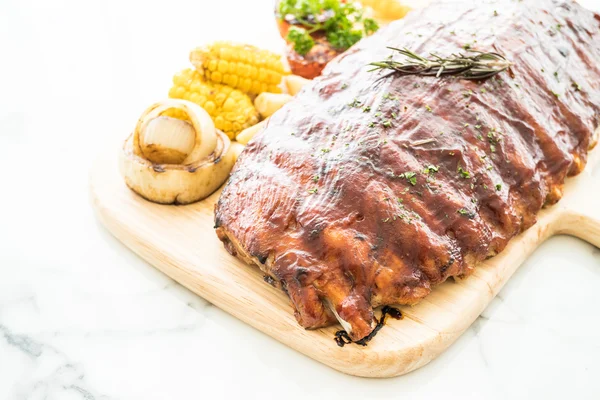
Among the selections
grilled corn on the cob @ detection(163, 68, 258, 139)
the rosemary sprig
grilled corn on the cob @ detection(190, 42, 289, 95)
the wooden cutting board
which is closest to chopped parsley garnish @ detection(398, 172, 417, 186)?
the wooden cutting board

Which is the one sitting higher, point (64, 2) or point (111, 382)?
point (64, 2)

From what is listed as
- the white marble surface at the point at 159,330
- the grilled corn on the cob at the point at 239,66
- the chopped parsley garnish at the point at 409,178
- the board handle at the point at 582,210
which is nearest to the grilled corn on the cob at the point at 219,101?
the grilled corn on the cob at the point at 239,66

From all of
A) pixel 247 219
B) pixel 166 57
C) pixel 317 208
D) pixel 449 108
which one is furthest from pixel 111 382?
pixel 166 57

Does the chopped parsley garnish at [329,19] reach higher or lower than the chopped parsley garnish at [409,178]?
higher

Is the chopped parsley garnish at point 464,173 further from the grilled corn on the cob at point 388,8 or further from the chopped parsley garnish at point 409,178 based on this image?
the grilled corn on the cob at point 388,8

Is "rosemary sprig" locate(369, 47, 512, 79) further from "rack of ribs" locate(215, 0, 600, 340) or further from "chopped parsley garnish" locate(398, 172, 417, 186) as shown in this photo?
"chopped parsley garnish" locate(398, 172, 417, 186)

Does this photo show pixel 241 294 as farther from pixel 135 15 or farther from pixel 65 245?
pixel 135 15
